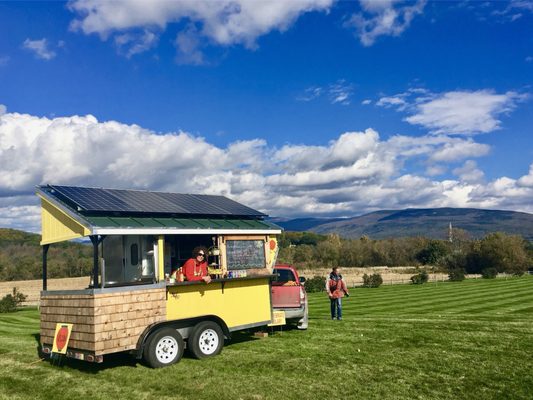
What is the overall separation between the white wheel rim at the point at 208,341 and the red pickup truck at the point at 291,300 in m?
3.34

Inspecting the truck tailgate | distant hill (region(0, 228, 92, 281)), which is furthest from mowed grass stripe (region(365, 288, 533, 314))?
distant hill (region(0, 228, 92, 281))

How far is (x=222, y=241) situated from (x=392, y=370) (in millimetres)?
5568

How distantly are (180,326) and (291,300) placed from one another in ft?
15.3

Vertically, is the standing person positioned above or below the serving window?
below

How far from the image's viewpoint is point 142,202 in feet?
42.3

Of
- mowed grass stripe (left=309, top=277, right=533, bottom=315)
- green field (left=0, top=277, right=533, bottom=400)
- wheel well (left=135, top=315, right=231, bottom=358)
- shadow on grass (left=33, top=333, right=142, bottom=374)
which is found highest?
wheel well (left=135, top=315, right=231, bottom=358)

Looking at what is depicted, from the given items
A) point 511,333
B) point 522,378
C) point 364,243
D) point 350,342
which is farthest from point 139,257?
point 364,243

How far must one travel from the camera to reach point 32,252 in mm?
91000

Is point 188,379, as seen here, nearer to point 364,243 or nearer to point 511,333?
point 511,333

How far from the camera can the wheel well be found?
1024 centimetres

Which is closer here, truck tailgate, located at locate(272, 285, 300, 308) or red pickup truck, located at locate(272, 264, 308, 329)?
red pickup truck, located at locate(272, 264, 308, 329)

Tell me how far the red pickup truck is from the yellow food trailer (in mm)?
1222

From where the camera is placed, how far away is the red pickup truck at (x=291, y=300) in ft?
48.1

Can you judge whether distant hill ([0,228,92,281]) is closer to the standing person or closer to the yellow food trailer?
the yellow food trailer
